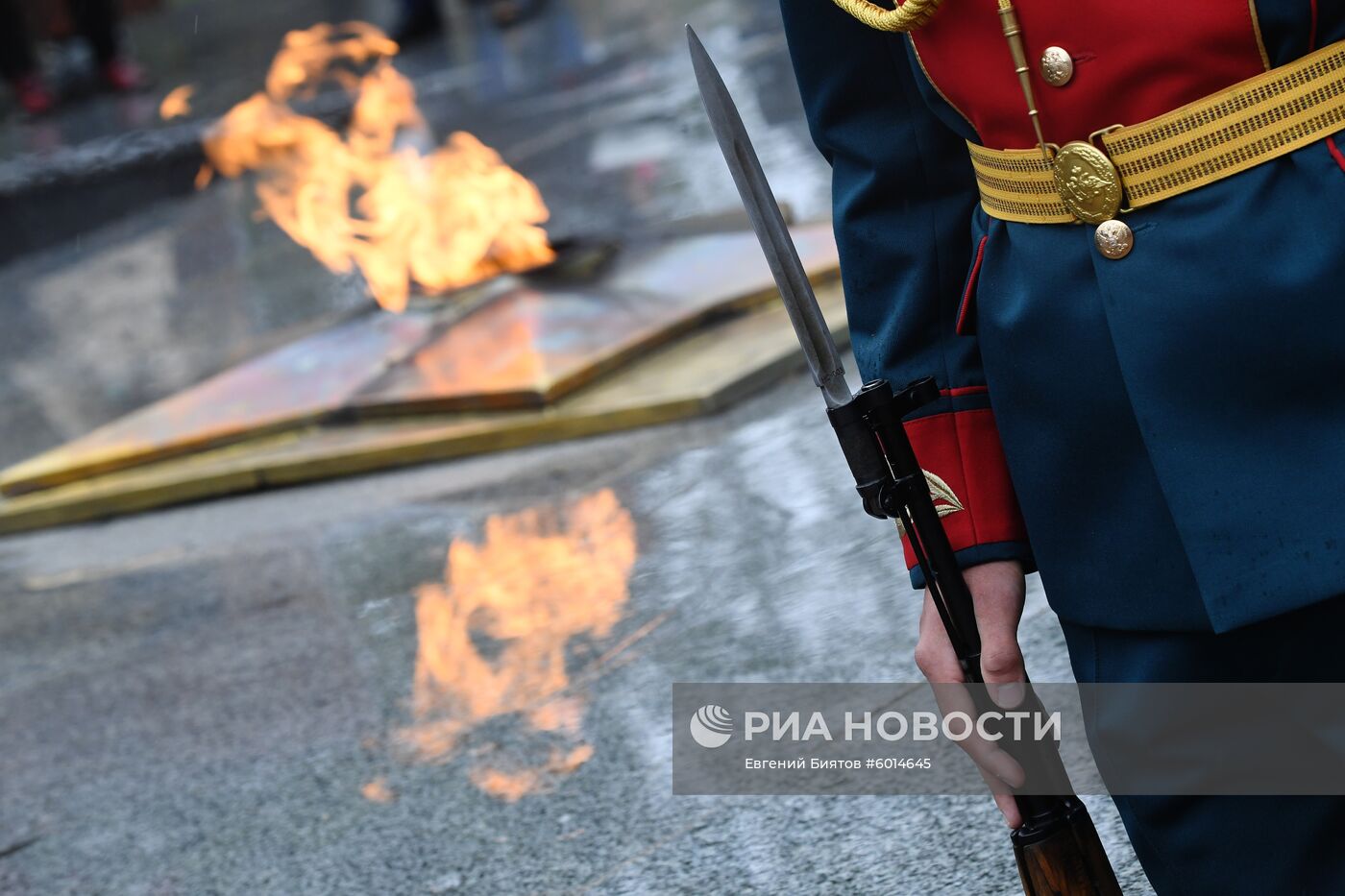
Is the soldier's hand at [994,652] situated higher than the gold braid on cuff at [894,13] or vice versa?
the gold braid on cuff at [894,13]

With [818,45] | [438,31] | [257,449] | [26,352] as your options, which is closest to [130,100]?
[438,31]

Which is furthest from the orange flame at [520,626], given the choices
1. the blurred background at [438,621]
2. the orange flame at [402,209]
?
the orange flame at [402,209]

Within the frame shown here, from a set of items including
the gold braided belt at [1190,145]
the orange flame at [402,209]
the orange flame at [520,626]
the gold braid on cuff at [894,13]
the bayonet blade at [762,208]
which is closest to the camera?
the gold braided belt at [1190,145]

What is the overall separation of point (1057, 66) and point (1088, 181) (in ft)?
0.31

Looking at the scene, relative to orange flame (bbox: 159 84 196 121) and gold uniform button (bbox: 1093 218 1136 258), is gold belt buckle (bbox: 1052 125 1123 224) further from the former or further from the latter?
orange flame (bbox: 159 84 196 121)

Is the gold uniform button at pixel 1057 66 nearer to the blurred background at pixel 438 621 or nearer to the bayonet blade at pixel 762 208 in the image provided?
the bayonet blade at pixel 762 208

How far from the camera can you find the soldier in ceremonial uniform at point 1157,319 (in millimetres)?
1290

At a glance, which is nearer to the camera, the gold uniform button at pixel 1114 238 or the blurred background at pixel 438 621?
the gold uniform button at pixel 1114 238

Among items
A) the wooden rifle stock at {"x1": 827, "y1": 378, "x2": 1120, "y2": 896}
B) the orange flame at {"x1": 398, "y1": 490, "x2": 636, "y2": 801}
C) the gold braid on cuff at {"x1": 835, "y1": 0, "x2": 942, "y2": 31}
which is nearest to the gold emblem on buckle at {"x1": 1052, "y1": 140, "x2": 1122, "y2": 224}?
the gold braid on cuff at {"x1": 835, "y1": 0, "x2": 942, "y2": 31}

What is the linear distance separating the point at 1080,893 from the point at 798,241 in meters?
4.26

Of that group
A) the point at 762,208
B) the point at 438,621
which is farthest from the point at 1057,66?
the point at 438,621

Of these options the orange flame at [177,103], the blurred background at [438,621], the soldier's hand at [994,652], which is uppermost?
the soldier's hand at [994,652]

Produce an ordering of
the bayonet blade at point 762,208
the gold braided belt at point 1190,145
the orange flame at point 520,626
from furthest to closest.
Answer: the orange flame at point 520,626 < the bayonet blade at point 762,208 < the gold braided belt at point 1190,145

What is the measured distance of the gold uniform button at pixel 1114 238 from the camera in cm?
135
